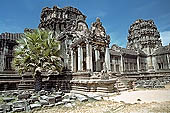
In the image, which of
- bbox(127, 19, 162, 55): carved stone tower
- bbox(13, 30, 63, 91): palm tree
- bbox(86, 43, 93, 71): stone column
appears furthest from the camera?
bbox(127, 19, 162, 55): carved stone tower

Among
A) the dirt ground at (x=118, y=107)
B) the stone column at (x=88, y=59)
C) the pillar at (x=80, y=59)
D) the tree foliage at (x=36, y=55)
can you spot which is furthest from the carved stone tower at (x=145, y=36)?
the dirt ground at (x=118, y=107)

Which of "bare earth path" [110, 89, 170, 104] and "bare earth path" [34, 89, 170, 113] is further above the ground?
"bare earth path" [34, 89, 170, 113]

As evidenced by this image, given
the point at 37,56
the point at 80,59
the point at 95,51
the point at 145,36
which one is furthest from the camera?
the point at 145,36

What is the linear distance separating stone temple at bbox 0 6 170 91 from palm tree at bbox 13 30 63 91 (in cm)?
292

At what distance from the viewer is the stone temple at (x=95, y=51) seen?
51.2 feet

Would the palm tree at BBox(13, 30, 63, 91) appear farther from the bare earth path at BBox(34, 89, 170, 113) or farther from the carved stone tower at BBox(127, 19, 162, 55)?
the carved stone tower at BBox(127, 19, 162, 55)

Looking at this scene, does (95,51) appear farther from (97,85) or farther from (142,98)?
(142,98)

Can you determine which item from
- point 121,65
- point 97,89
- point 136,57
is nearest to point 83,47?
point 97,89

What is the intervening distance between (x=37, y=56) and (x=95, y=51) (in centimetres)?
799

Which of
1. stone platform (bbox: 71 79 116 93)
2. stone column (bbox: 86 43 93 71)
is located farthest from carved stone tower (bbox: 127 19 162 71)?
stone platform (bbox: 71 79 116 93)

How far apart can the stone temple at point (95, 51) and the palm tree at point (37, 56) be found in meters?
2.92

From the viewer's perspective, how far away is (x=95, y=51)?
57.4 feet

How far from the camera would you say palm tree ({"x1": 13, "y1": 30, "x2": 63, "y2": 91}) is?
41.8ft

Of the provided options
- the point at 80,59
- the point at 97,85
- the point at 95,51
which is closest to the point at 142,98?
the point at 97,85
